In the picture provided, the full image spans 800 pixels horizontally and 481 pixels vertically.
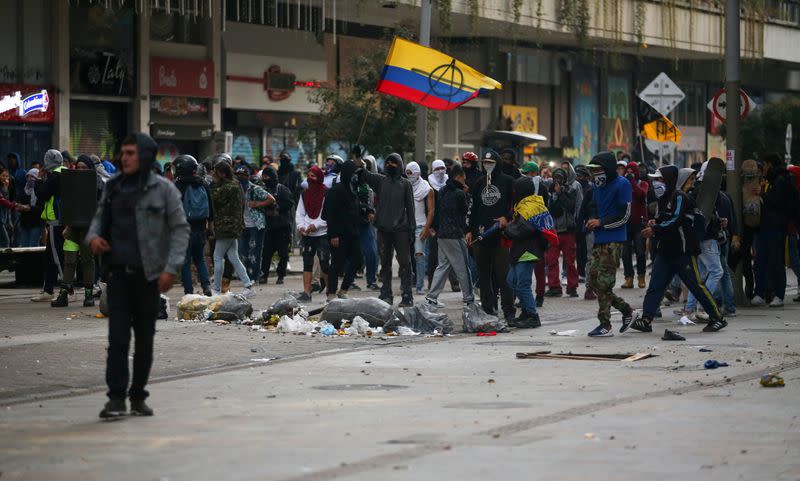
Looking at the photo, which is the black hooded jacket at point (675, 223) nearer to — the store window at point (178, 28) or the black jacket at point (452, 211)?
the black jacket at point (452, 211)

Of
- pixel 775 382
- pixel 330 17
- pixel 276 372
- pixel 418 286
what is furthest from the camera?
pixel 330 17

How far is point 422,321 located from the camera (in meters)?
15.9

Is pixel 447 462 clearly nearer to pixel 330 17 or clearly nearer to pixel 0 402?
pixel 0 402

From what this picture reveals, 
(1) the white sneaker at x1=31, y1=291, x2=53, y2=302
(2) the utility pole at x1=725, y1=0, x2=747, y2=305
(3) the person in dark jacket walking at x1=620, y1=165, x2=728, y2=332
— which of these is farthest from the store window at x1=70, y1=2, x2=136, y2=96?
(3) the person in dark jacket walking at x1=620, y1=165, x2=728, y2=332

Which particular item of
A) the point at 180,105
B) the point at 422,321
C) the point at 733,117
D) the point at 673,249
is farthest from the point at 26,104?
the point at 673,249

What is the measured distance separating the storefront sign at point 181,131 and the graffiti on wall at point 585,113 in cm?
1921

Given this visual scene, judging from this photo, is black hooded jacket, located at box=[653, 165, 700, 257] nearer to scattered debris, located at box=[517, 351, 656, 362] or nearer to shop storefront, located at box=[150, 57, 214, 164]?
scattered debris, located at box=[517, 351, 656, 362]

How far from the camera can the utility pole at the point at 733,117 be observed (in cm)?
1981

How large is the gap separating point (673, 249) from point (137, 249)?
700 centimetres

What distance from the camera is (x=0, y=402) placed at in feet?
34.6

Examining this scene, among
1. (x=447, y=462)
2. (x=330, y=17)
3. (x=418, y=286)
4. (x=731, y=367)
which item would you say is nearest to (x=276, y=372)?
(x=731, y=367)

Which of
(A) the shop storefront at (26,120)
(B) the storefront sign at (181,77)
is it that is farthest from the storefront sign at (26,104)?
(B) the storefront sign at (181,77)

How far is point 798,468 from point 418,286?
1406 centimetres

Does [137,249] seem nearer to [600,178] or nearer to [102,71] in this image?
[600,178]
